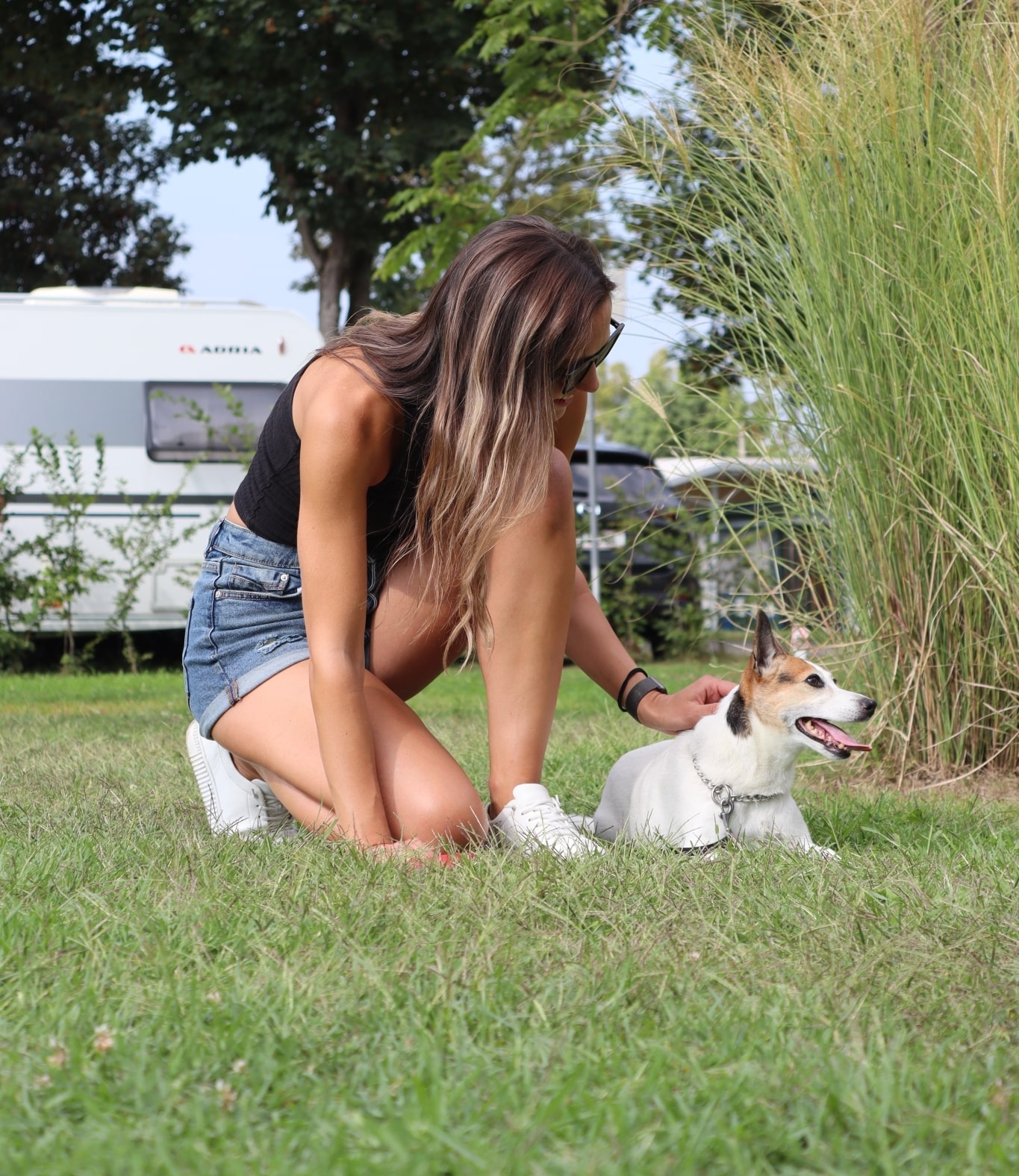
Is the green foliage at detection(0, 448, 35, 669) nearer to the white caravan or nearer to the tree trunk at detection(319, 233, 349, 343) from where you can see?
the white caravan

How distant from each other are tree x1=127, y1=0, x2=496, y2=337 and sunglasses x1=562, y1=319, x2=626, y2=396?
10.6 meters

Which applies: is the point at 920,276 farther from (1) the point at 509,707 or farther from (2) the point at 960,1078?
(2) the point at 960,1078

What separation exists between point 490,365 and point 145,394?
737cm

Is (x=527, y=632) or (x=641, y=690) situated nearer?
(x=527, y=632)

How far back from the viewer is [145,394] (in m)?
9.16

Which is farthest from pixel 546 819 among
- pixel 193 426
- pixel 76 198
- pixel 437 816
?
pixel 76 198

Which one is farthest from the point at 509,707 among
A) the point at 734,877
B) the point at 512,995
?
the point at 512,995

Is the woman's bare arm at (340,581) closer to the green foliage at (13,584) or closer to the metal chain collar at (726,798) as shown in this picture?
the metal chain collar at (726,798)

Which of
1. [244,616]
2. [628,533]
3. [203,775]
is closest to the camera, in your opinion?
[244,616]

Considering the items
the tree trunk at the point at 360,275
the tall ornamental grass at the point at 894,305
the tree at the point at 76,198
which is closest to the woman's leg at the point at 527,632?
the tall ornamental grass at the point at 894,305

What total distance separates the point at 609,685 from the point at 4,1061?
1654 millimetres

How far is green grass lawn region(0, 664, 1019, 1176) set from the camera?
124 cm

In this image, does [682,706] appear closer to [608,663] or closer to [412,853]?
[608,663]

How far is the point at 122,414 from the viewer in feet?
29.8
